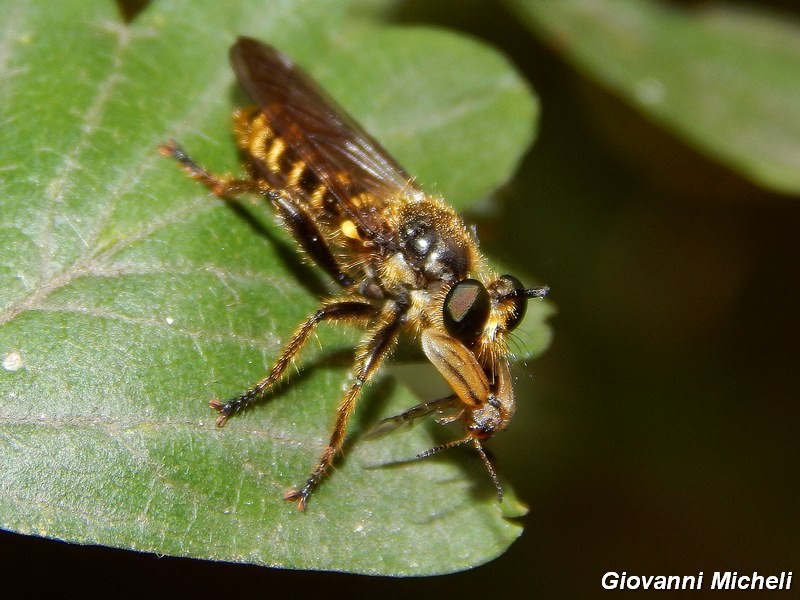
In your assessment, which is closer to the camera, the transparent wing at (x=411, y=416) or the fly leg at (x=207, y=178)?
the transparent wing at (x=411, y=416)

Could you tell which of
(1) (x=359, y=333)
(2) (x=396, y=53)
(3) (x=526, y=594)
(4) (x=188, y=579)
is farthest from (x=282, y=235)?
(3) (x=526, y=594)

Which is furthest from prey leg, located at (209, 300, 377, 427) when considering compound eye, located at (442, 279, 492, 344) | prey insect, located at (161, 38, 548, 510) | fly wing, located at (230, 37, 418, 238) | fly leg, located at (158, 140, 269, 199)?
fly leg, located at (158, 140, 269, 199)

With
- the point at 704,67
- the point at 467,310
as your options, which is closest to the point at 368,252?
the point at 467,310

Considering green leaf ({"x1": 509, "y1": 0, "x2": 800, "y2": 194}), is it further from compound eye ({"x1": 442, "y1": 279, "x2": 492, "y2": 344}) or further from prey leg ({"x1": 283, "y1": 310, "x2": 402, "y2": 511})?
prey leg ({"x1": 283, "y1": 310, "x2": 402, "y2": 511})

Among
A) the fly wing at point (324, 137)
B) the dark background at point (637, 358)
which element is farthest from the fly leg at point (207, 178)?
the dark background at point (637, 358)

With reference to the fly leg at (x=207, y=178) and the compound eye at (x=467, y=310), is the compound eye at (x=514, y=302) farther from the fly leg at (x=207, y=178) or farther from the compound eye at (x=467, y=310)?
the fly leg at (x=207, y=178)

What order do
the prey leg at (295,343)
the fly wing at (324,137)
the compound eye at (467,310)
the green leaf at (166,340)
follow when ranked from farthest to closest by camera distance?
the fly wing at (324,137), the compound eye at (467,310), the prey leg at (295,343), the green leaf at (166,340)

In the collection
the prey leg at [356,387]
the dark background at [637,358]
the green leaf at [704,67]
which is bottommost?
the dark background at [637,358]
